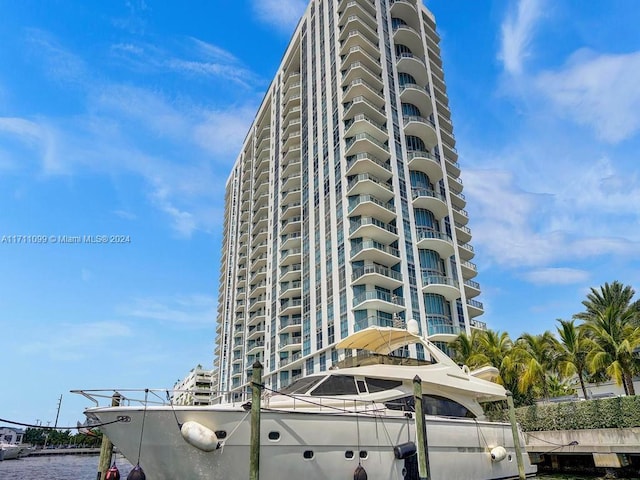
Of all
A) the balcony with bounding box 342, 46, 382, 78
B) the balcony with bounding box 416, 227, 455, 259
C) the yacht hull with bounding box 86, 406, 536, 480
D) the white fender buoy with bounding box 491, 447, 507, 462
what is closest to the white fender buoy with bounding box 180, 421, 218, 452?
the yacht hull with bounding box 86, 406, 536, 480

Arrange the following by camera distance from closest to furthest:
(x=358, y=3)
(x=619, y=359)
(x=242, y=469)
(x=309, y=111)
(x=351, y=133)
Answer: (x=242, y=469) < (x=619, y=359) < (x=351, y=133) < (x=358, y=3) < (x=309, y=111)

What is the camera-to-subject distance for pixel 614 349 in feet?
69.6

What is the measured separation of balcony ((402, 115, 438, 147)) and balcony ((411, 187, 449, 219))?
22.0 feet

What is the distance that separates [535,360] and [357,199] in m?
21.7

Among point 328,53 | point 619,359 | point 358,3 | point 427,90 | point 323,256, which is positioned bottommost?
point 619,359

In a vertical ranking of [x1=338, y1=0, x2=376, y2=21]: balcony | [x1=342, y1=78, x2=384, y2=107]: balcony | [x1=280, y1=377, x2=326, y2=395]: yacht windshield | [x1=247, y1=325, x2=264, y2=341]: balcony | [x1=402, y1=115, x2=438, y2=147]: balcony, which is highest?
[x1=338, y1=0, x2=376, y2=21]: balcony

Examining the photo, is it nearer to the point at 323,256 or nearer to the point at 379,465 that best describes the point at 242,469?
the point at 379,465

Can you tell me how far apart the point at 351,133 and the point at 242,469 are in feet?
122

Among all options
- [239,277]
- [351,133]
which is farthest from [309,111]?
[239,277]

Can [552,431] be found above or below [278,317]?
below

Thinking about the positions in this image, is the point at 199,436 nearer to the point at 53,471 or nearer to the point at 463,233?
the point at 53,471

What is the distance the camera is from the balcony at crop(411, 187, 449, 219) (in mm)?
43156

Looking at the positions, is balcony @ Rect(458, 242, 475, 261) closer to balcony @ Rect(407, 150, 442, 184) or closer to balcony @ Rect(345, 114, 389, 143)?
balcony @ Rect(407, 150, 442, 184)

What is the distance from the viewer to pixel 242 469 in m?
11.5
